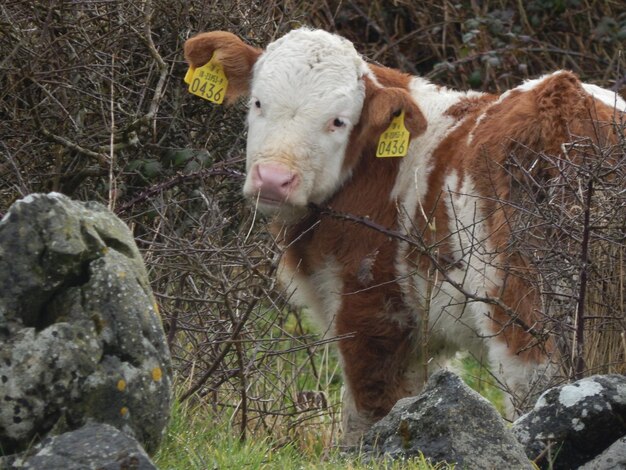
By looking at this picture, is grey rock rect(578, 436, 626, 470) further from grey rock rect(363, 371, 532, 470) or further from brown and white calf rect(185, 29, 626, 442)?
brown and white calf rect(185, 29, 626, 442)

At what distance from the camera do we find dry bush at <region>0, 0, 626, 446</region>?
4.77 meters

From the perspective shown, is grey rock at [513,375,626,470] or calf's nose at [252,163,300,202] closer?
grey rock at [513,375,626,470]

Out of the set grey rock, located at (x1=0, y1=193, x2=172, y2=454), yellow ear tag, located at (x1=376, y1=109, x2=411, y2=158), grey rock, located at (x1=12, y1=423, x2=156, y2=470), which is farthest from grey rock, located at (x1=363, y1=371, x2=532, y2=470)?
yellow ear tag, located at (x1=376, y1=109, x2=411, y2=158)

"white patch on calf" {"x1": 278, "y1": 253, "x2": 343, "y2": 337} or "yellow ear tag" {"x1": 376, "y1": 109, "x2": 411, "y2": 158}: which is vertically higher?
"yellow ear tag" {"x1": 376, "y1": 109, "x2": 411, "y2": 158}

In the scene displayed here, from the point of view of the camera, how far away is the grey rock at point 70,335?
9.93ft

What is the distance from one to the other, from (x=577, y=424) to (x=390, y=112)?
217cm

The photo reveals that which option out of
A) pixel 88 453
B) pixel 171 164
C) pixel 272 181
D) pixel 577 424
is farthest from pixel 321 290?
pixel 88 453

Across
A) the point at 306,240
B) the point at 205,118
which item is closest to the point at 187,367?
the point at 306,240

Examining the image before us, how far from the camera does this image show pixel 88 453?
Result: 2.90 meters

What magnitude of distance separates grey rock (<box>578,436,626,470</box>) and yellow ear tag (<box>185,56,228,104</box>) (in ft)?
9.86

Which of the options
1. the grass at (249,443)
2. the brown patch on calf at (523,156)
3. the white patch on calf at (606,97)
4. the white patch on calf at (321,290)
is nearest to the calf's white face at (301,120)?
the white patch on calf at (321,290)

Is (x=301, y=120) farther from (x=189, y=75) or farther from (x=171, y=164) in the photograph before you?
(x=171, y=164)

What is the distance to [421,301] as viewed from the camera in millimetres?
5359

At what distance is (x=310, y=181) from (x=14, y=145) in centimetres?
157
